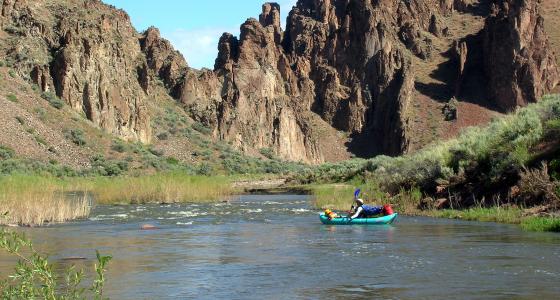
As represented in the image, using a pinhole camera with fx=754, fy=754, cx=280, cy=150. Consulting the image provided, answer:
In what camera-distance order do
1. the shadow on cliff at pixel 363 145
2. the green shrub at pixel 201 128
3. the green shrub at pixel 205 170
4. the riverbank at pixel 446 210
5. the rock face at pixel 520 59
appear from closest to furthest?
the riverbank at pixel 446 210 < the green shrub at pixel 205 170 < the green shrub at pixel 201 128 < the rock face at pixel 520 59 < the shadow on cliff at pixel 363 145

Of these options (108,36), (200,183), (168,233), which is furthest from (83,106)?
(168,233)

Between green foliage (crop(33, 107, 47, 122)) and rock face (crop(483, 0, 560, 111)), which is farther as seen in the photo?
rock face (crop(483, 0, 560, 111))

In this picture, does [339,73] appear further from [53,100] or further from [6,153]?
[6,153]

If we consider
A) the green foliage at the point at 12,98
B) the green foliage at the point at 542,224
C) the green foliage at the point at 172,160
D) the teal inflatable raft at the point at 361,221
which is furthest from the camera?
the green foliage at the point at 172,160

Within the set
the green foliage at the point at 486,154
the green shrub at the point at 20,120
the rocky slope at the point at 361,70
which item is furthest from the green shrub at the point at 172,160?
the green foliage at the point at 486,154

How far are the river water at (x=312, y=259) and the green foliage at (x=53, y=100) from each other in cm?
5620

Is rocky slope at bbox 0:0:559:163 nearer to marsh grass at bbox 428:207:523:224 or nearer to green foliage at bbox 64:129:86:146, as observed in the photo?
green foliage at bbox 64:129:86:146

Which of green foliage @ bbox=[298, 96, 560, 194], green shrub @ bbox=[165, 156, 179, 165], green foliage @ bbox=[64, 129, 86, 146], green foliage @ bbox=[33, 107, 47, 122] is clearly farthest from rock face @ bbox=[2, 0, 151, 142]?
green foliage @ bbox=[298, 96, 560, 194]

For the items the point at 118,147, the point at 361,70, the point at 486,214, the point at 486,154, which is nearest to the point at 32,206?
the point at 486,214

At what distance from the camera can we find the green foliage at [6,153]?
63812 mm

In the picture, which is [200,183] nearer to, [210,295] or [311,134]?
[210,295]

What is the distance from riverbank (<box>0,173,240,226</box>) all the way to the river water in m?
1.57

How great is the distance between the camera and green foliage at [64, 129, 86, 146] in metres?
78.8

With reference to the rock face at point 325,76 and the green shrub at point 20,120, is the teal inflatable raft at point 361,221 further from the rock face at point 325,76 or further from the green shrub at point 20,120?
the rock face at point 325,76
